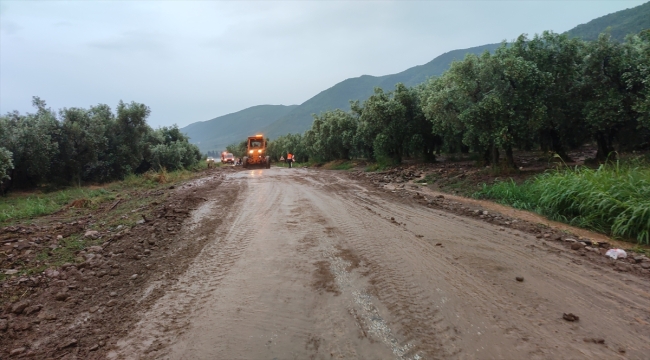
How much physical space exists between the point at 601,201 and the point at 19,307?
34.3 ft

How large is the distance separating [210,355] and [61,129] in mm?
22591

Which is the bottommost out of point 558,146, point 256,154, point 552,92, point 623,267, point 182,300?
point 623,267

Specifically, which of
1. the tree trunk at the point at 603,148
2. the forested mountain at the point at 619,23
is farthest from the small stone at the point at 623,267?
the forested mountain at the point at 619,23

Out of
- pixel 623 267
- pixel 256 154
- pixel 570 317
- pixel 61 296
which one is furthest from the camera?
pixel 256 154

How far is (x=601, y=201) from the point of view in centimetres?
776

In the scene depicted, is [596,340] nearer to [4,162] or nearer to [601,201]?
[601,201]

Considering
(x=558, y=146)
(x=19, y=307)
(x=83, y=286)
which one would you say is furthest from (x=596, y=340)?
(x=558, y=146)

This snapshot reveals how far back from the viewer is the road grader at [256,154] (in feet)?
110

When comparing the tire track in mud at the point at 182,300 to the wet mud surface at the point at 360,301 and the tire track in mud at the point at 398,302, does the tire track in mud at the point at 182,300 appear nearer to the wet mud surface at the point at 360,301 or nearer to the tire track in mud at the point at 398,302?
the wet mud surface at the point at 360,301

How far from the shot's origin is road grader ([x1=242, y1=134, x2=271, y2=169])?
33.4 meters

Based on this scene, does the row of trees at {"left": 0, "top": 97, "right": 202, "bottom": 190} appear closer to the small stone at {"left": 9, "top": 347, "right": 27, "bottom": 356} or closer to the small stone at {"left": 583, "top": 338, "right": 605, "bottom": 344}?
the small stone at {"left": 9, "top": 347, "right": 27, "bottom": 356}

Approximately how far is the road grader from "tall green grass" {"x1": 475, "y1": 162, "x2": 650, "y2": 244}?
86.7 ft

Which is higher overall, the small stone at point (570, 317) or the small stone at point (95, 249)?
the small stone at point (95, 249)

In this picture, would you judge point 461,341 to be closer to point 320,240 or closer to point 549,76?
point 320,240
